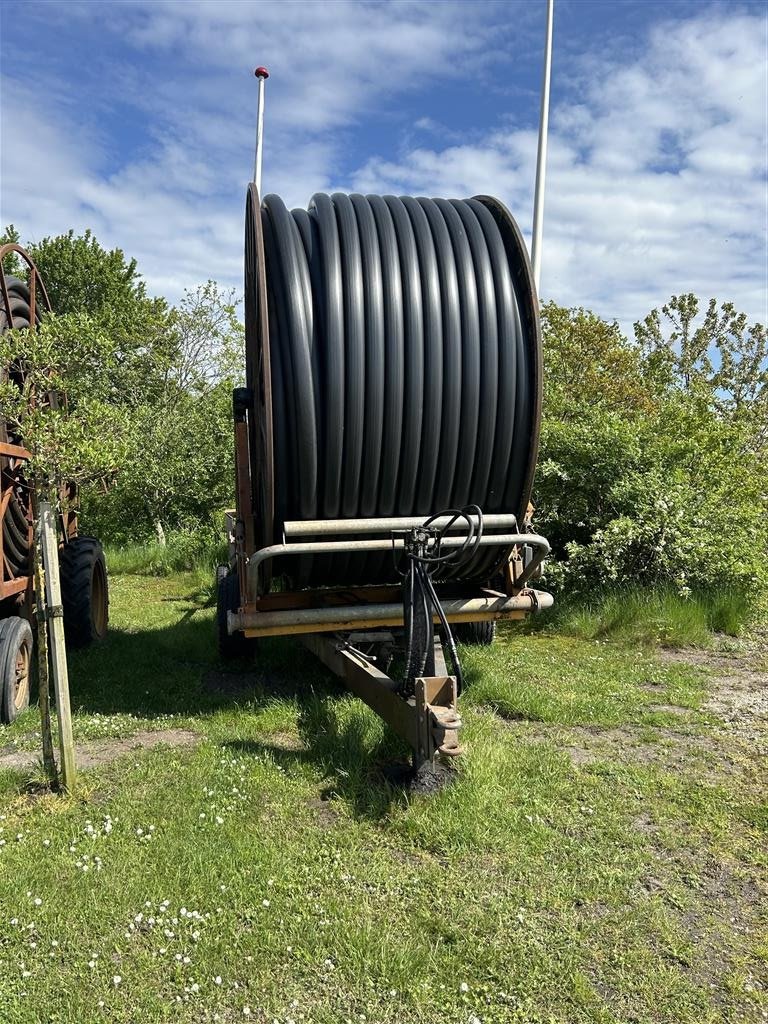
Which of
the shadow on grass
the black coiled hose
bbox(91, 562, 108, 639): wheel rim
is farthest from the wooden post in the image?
bbox(91, 562, 108, 639): wheel rim

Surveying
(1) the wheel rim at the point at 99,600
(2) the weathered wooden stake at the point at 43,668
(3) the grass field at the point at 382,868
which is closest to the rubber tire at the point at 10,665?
(3) the grass field at the point at 382,868

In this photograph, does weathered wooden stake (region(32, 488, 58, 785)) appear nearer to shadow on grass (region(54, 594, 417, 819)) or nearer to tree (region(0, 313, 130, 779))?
tree (region(0, 313, 130, 779))

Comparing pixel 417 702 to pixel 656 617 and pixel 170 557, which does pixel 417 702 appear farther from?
pixel 170 557

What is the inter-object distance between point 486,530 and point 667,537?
3826 millimetres

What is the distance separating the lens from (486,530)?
527 cm

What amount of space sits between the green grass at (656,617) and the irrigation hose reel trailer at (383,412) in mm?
2668

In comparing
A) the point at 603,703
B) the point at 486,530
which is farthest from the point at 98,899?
the point at 603,703

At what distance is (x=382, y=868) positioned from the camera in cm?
349

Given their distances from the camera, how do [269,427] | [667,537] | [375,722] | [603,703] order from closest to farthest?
[269,427] < [375,722] < [603,703] < [667,537]

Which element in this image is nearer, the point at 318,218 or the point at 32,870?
the point at 32,870

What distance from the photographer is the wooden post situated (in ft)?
13.6

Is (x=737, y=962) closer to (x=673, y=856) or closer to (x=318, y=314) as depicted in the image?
(x=673, y=856)

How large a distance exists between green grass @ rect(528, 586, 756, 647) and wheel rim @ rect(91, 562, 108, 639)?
4.65 meters

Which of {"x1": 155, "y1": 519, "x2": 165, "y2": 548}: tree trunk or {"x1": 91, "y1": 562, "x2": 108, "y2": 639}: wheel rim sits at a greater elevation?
{"x1": 91, "y1": 562, "x2": 108, "y2": 639}: wheel rim
